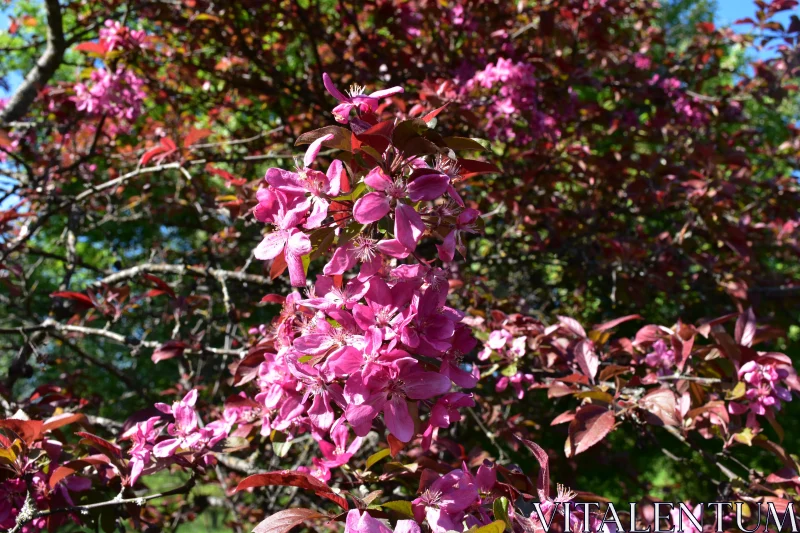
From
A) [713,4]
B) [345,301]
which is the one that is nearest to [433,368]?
[345,301]

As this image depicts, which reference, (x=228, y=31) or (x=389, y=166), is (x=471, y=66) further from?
(x=389, y=166)

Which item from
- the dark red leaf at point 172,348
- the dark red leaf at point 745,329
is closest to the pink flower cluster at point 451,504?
the dark red leaf at point 745,329

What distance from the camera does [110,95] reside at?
2518 millimetres

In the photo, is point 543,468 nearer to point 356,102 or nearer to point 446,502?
point 446,502

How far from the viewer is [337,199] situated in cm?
96

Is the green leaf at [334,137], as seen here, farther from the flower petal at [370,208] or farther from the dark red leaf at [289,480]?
the dark red leaf at [289,480]

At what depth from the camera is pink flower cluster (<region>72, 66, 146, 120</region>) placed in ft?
8.21

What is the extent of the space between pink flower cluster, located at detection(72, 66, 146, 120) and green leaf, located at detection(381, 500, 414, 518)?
2361mm

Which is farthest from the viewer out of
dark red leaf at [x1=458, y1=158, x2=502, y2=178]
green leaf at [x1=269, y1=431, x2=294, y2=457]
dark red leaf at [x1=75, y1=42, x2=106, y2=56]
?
dark red leaf at [x1=75, y1=42, x2=106, y2=56]

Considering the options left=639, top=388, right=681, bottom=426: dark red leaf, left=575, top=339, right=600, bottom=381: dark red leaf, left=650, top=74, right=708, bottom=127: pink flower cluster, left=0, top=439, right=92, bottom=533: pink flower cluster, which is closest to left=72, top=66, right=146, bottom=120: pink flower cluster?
left=0, top=439, right=92, bottom=533: pink flower cluster

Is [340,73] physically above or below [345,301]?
above

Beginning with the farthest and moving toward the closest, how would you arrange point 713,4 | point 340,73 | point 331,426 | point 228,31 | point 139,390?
point 713,4, point 228,31, point 340,73, point 139,390, point 331,426

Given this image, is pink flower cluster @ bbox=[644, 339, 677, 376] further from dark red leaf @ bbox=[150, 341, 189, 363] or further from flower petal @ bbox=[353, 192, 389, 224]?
dark red leaf @ bbox=[150, 341, 189, 363]

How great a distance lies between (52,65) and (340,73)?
1.64 metres
